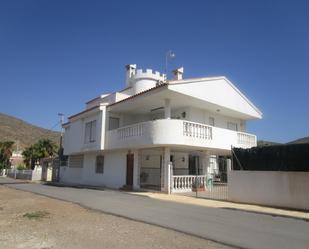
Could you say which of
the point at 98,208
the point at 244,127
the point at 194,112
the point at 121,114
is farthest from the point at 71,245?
the point at 244,127

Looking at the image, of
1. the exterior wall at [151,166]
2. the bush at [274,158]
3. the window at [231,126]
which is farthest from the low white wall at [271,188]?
the window at [231,126]

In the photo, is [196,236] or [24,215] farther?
[24,215]

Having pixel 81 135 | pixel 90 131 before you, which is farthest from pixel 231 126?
pixel 81 135

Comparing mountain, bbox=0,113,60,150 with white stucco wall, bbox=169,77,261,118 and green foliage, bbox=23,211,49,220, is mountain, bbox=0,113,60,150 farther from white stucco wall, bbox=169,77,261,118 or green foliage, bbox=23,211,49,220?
green foliage, bbox=23,211,49,220

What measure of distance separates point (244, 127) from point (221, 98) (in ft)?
19.4

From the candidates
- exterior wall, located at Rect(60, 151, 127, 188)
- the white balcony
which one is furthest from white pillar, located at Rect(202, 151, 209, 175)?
exterior wall, located at Rect(60, 151, 127, 188)

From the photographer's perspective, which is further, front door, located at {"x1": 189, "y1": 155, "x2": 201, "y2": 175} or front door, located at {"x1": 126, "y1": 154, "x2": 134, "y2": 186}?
front door, located at {"x1": 189, "y1": 155, "x2": 201, "y2": 175}

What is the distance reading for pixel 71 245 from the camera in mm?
6266

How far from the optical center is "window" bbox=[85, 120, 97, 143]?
24.4 metres

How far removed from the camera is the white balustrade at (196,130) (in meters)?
18.2

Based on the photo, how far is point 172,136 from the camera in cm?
1758

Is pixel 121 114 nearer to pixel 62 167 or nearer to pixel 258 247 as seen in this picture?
pixel 62 167

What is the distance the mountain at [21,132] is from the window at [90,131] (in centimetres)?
5770

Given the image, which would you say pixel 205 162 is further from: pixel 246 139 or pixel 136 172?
pixel 136 172
